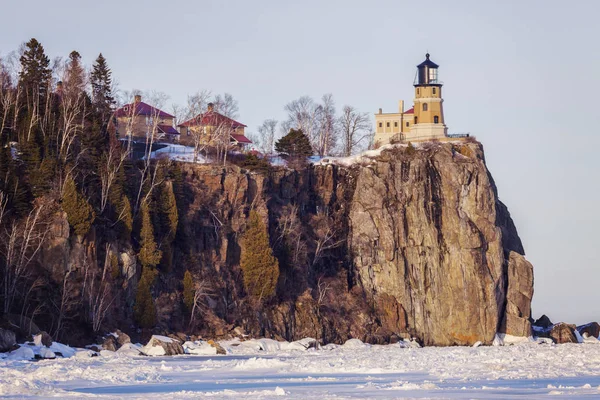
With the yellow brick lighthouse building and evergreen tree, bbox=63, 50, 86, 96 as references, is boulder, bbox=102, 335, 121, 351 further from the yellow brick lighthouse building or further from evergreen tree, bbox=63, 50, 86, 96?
the yellow brick lighthouse building

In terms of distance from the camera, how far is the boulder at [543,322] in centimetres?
10094

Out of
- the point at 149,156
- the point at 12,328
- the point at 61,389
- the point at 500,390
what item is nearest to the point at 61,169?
the point at 149,156

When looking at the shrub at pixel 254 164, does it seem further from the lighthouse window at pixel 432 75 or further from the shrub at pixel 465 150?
the lighthouse window at pixel 432 75

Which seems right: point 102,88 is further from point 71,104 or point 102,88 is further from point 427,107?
point 427,107

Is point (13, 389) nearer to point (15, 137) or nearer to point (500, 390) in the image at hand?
point (500, 390)

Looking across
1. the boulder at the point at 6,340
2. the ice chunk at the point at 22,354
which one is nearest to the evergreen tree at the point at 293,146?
the boulder at the point at 6,340

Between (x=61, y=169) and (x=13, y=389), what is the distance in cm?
3852

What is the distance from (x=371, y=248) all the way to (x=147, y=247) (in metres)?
24.3

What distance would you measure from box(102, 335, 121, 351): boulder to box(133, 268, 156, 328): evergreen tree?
218 inches

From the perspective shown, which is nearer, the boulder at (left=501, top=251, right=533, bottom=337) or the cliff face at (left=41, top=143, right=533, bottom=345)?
the cliff face at (left=41, top=143, right=533, bottom=345)

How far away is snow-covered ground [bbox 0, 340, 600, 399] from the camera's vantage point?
130 ft

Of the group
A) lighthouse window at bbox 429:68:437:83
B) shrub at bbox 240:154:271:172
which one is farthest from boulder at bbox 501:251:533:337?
lighthouse window at bbox 429:68:437:83

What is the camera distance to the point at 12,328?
62094 millimetres

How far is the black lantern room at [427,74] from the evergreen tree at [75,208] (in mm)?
47332
